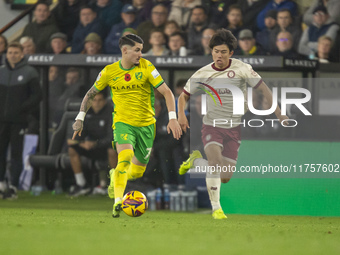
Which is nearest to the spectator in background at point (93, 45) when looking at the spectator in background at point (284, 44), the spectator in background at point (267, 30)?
the spectator in background at point (267, 30)

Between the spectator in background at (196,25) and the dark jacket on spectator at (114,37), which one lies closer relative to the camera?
the spectator in background at (196,25)

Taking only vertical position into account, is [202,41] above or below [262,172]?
above

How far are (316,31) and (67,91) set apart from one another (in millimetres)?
4825

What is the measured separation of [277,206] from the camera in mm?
11961

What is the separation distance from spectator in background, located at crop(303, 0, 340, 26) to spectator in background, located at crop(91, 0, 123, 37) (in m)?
3.76

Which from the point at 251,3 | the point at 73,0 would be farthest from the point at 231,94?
the point at 73,0

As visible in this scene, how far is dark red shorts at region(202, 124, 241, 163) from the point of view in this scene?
10.8 m

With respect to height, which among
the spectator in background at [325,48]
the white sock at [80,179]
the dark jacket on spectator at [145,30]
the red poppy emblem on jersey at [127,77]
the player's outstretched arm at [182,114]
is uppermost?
the dark jacket on spectator at [145,30]

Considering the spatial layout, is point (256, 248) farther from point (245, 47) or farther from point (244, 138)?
point (245, 47)

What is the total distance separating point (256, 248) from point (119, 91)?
398 centimetres

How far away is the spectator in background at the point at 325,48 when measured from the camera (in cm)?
1402

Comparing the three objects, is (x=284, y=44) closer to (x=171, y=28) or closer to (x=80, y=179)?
(x=171, y=28)

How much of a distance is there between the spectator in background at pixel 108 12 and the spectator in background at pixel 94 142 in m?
2.17

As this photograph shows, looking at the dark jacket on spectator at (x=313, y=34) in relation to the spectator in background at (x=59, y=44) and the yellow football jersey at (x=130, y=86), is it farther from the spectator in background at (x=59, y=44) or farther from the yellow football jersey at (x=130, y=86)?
the yellow football jersey at (x=130, y=86)
